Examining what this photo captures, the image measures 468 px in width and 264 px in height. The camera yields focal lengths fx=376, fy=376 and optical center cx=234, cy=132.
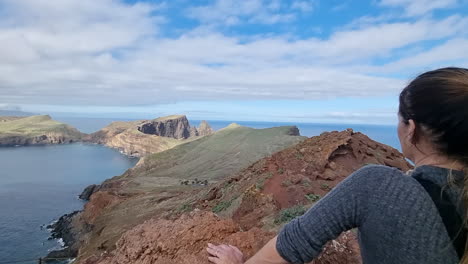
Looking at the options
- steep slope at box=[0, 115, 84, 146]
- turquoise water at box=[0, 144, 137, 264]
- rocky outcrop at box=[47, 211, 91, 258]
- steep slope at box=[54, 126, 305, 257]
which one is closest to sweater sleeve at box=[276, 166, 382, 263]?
steep slope at box=[54, 126, 305, 257]

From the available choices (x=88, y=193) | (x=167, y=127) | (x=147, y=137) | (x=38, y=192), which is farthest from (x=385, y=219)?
(x=167, y=127)

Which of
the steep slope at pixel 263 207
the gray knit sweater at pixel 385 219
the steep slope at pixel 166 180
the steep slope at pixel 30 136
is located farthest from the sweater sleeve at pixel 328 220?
the steep slope at pixel 30 136

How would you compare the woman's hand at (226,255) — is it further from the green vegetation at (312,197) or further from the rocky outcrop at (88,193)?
the rocky outcrop at (88,193)

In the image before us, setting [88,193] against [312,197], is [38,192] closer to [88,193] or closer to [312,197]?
[88,193]

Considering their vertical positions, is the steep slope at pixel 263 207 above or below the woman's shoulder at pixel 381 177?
below

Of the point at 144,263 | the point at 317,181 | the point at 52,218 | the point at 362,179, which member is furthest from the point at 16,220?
the point at 362,179

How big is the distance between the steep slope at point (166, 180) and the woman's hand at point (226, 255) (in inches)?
772

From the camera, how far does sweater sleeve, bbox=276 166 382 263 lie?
192 cm

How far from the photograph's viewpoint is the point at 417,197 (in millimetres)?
1827

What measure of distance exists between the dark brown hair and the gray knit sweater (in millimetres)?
138

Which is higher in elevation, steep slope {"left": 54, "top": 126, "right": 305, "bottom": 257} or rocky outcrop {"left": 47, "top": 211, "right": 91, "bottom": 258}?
steep slope {"left": 54, "top": 126, "right": 305, "bottom": 257}

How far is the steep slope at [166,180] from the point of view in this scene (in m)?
33.3

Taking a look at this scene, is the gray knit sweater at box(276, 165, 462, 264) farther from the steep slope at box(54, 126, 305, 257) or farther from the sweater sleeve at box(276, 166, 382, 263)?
the steep slope at box(54, 126, 305, 257)

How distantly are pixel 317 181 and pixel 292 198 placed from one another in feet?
6.83
